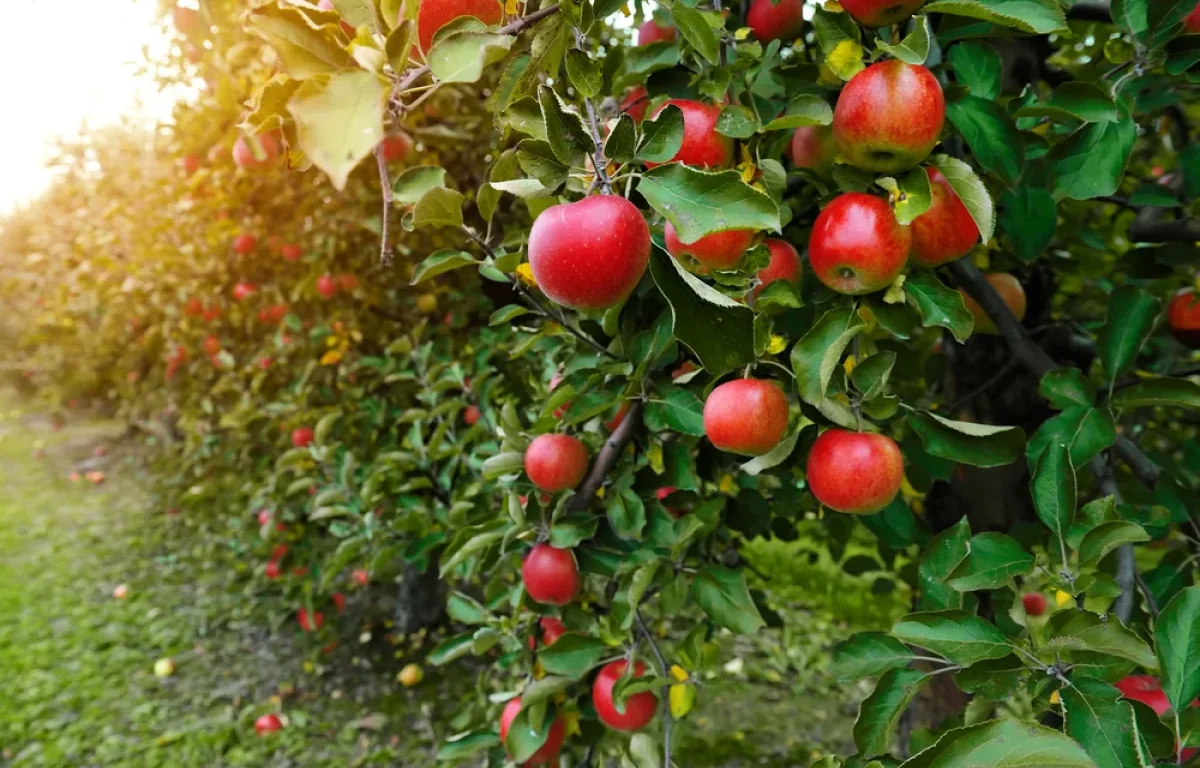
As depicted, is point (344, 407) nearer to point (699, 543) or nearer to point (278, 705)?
point (278, 705)

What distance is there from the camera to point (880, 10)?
0.80 metres

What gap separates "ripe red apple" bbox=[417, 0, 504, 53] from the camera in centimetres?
71

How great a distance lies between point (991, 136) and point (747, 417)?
49 centimetres

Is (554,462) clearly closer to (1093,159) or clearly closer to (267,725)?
(1093,159)

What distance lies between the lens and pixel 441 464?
2.29 meters

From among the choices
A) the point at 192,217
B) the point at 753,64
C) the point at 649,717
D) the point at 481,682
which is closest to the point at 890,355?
the point at 753,64

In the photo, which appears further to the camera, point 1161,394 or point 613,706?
point 613,706

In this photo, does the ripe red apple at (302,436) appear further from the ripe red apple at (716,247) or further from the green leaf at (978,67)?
the green leaf at (978,67)

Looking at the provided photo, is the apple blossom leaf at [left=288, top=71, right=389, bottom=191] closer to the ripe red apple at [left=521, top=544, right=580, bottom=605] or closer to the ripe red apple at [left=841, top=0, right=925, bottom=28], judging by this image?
the ripe red apple at [left=841, top=0, right=925, bottom=28]

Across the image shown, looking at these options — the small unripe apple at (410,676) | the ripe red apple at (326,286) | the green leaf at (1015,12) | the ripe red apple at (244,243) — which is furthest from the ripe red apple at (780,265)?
the small unripe apple at (410,676)

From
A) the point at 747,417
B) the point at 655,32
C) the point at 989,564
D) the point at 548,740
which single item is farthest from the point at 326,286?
the point at 989,564

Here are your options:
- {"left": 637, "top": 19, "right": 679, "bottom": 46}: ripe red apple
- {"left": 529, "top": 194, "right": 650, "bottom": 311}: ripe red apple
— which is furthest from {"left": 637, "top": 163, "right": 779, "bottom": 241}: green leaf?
{"left": 637, "top": 19, "right": 679, "bottom": 46}: ripe red apple

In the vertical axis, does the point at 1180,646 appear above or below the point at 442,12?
below

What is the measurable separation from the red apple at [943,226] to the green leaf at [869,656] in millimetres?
524
